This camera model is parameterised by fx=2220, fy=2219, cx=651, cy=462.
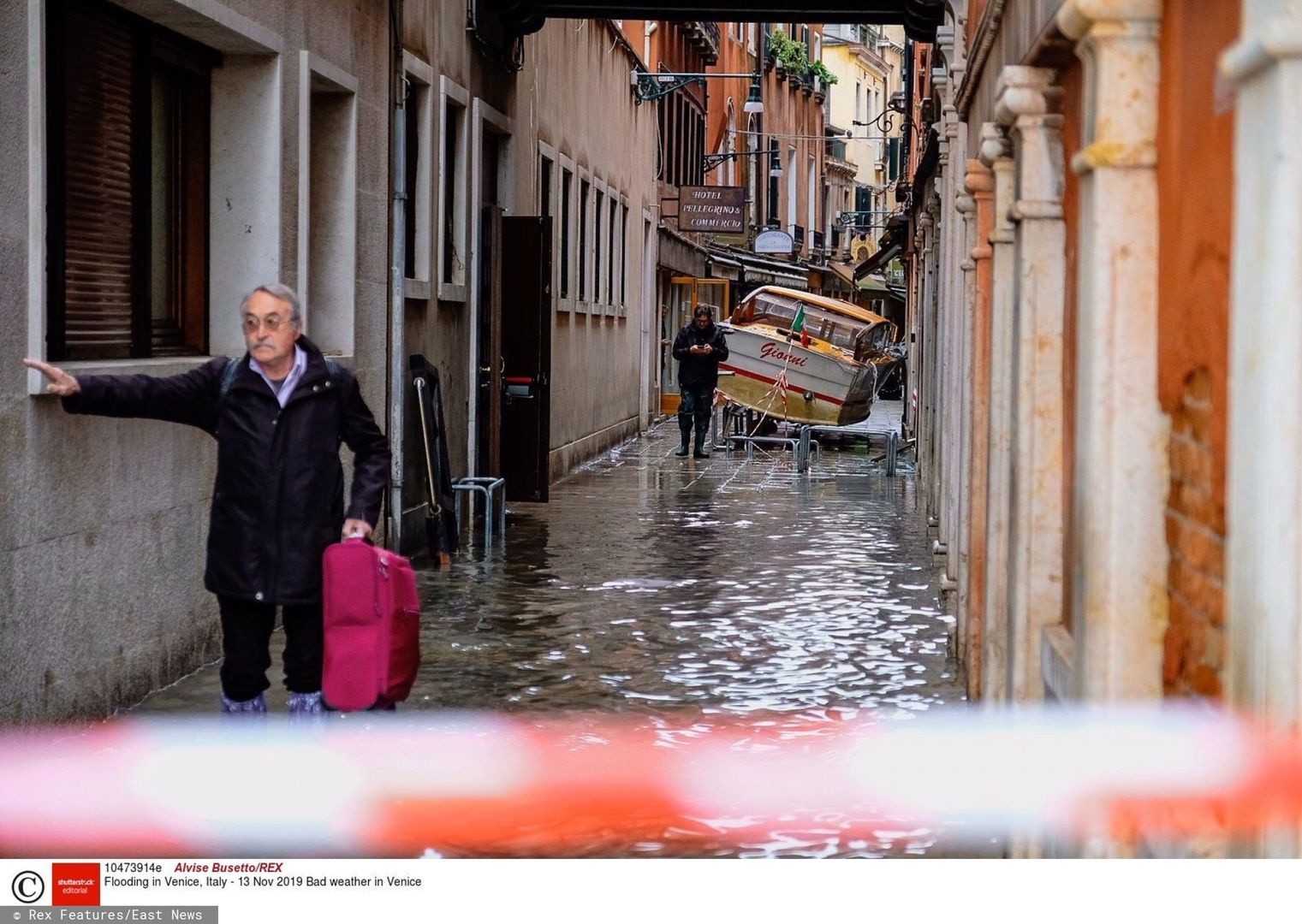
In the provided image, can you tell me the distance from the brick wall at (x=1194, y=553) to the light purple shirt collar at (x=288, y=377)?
3.25 meters

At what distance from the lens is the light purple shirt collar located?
22.5 feet

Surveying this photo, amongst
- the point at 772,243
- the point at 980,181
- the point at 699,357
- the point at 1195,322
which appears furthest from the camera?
the point at 772,243

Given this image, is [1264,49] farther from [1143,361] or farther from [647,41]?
[647,41]

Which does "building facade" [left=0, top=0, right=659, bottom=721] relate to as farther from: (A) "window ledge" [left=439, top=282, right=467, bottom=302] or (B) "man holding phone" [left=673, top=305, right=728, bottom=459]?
(B) "man holding phone" [left=673, top=305, right=728, bottom=459]

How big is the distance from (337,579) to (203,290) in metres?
4.23

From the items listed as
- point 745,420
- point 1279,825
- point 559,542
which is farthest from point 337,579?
point 745,420

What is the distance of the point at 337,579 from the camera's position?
22.0 ft

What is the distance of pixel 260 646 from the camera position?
23.0ft

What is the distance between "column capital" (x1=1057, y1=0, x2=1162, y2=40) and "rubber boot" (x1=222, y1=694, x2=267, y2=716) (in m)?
3.59

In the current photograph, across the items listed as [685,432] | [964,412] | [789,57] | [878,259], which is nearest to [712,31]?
[878,259]

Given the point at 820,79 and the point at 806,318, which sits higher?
the point at 820,79

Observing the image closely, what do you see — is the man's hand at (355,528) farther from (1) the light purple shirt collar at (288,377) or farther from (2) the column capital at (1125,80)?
(2) the column capital at (1125,80)

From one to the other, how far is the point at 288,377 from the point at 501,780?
1.73m

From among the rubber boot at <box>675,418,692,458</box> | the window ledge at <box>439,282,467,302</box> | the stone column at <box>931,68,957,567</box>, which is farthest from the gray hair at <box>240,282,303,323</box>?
the rubber boot at <box>675,418,692,458</box>
